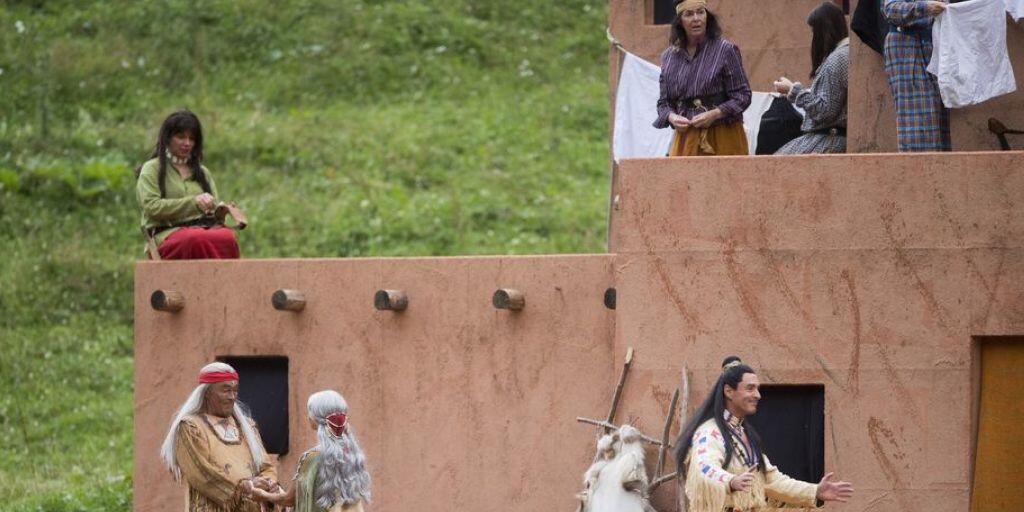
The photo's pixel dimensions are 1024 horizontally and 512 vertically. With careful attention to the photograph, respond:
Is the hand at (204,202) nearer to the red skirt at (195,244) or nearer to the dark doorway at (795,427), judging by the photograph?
the red skirt at (195,244)

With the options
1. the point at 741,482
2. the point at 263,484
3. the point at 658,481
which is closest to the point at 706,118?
the point at 658,481

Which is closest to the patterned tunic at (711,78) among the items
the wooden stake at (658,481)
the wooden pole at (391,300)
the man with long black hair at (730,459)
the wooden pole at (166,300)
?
the wooden pole at (391,300)

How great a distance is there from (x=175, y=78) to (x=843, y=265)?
20536 mm

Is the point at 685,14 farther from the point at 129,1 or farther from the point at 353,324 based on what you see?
the point at 129,1

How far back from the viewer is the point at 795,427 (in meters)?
9.34

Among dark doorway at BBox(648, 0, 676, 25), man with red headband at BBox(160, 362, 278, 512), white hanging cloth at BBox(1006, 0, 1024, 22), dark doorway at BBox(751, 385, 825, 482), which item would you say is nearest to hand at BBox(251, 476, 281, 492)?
man with red headband at BBox(160, 362, 278, 512)

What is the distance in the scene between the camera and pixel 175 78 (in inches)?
1111

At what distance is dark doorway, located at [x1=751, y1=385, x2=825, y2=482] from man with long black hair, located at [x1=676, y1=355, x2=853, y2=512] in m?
1.26

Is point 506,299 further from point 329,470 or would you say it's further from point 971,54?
point 971,54

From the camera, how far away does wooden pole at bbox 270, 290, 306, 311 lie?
1083cm

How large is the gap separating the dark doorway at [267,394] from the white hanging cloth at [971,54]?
14.7 ft

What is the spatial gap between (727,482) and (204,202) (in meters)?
4.89

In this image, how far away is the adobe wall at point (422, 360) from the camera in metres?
10.2

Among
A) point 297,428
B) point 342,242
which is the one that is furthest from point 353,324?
point 342,242
